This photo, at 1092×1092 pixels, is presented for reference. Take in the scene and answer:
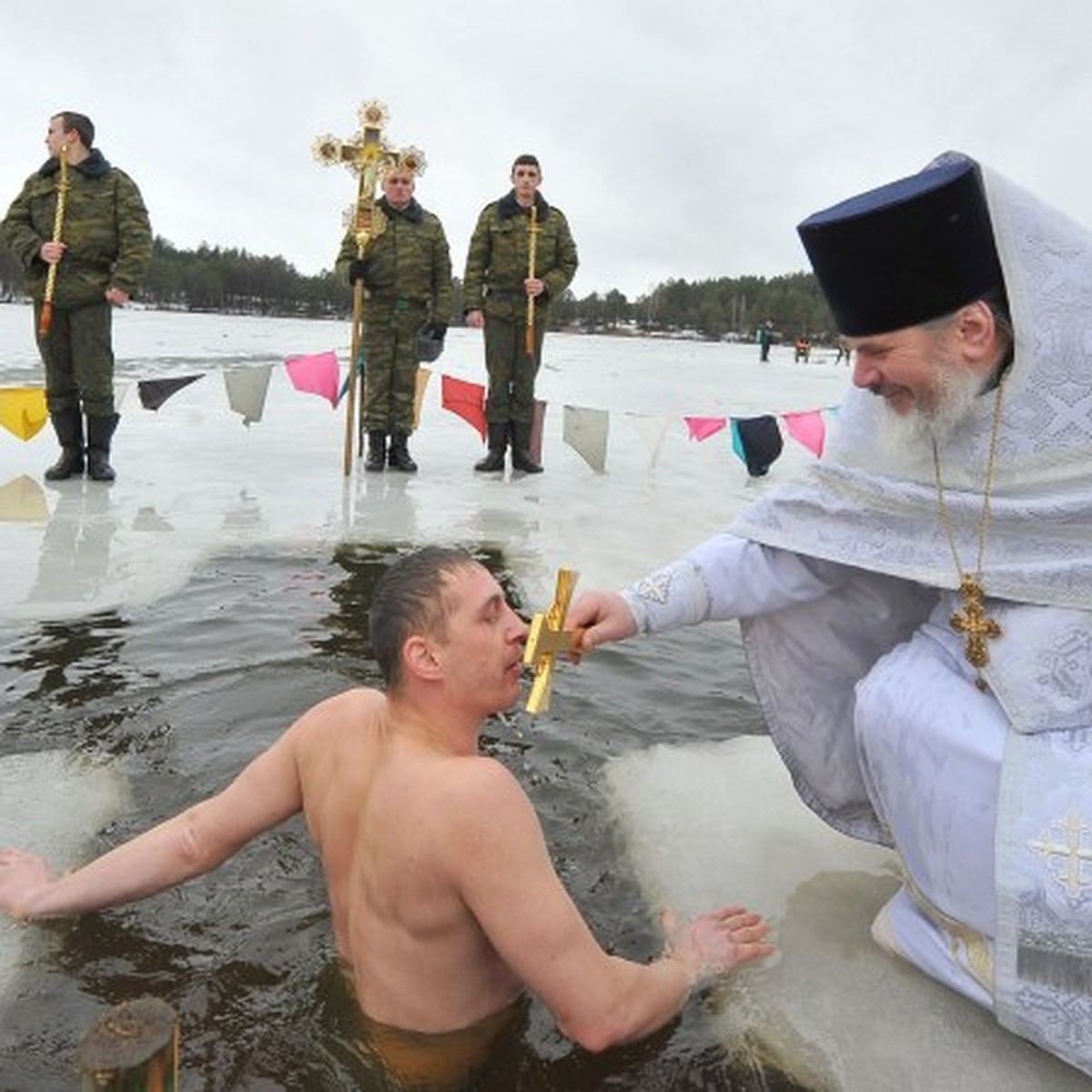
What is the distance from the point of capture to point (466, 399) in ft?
28.1

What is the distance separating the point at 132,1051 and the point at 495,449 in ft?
23.9

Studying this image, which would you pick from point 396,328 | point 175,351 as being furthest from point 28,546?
point 175,351

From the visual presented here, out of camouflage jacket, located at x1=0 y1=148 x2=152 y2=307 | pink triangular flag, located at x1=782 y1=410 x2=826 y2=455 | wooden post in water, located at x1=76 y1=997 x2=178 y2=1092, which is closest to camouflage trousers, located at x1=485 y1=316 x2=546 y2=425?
pink triangular flag, located at x1=782 y1=410 x2=826 y2=455

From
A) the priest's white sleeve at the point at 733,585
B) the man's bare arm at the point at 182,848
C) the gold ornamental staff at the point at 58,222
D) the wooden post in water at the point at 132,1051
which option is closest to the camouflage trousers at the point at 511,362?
the gold ornamental staff at the point at 58,222

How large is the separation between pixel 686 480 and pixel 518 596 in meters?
3.80

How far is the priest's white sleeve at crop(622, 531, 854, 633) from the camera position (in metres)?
2.46

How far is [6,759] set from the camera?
9.73 feet

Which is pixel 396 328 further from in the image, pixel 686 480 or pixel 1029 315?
pixel 1029 315

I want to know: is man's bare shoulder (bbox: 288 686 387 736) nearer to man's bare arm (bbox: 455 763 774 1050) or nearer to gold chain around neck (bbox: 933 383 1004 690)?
man's bare arm (bbox: 455 763 774 1050)

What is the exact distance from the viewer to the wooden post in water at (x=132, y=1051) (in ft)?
3.71

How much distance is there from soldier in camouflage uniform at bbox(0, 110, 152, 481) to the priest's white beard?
207 inches

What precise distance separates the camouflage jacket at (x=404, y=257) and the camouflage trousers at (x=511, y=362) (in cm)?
50

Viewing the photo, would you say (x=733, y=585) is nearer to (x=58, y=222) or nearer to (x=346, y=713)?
(x=346, y=713)

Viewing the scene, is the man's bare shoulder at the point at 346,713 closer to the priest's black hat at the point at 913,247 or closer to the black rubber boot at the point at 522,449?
the priest's black hat at the point at 913,247
